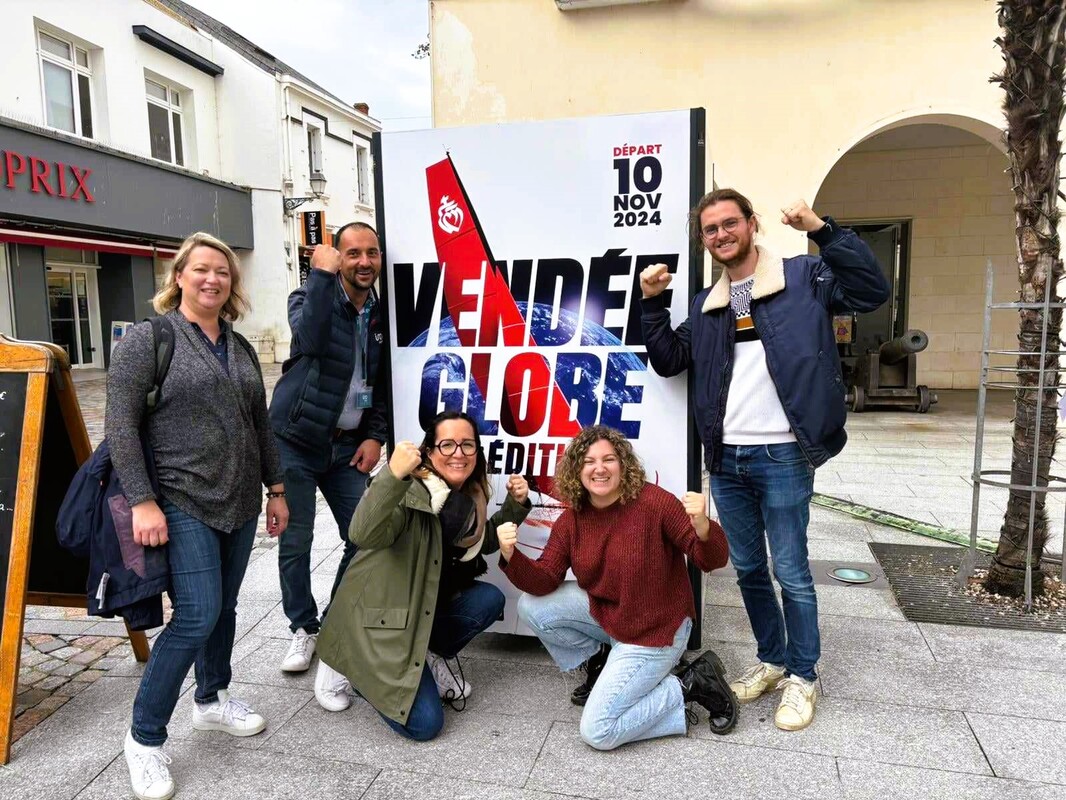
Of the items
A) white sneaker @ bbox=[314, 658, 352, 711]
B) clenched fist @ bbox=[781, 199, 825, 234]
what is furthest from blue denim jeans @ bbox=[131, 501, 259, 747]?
clenched fist @ bbox=[781, 199, 825, 234]

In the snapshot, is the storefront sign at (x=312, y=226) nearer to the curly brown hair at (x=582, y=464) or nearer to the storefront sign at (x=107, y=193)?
the storefront sign at (x=107, y=193)

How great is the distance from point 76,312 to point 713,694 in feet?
58.5

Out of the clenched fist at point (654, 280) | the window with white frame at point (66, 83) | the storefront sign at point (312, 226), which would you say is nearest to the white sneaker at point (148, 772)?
the clenched fist at point (654, 280)

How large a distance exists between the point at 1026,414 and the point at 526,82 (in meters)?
6.59

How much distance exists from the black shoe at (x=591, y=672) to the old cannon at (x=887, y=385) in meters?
8.26

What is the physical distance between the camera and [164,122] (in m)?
17.5

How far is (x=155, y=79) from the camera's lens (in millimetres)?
16922

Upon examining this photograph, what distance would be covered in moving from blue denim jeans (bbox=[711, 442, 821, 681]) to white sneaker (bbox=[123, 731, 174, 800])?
1.99 metres

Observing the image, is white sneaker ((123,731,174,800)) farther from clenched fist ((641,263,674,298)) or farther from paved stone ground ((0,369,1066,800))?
clenched fist ((641,263,674,298))

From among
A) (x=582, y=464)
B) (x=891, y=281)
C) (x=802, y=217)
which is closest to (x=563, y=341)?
(x=582, y=464)

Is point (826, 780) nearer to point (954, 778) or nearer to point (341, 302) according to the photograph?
point (954, 778)

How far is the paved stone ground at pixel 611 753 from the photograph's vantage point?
2.38 metres

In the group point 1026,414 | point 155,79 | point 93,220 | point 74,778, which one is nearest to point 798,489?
point 1026,414

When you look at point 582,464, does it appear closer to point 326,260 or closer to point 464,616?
point 464,616
